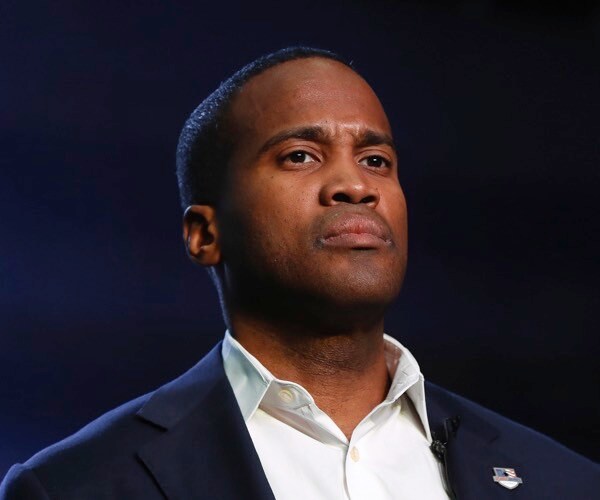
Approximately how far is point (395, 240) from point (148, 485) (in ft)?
2.81

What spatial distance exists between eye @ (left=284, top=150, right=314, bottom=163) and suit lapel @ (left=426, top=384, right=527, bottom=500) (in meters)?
0.73

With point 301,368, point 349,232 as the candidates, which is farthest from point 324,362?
point 349,232

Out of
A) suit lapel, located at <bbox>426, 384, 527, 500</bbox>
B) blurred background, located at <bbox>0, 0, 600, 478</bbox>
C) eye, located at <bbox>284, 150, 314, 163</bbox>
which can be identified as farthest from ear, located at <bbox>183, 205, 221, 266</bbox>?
suit lapel, located at <bbox>426, 384, 527, 500</bbox>

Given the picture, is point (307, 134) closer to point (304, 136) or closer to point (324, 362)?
point (304, 136)

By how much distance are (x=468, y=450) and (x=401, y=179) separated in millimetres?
1276

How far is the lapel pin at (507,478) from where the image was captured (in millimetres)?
2605

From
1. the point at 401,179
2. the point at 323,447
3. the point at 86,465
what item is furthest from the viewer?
the point at 401,179

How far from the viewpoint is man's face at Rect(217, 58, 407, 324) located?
2521 millimetres

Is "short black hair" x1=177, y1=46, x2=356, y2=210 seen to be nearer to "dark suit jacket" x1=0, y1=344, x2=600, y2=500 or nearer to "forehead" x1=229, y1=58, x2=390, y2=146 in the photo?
"forehead" x1=229, y1=58, x2=390, y2=146

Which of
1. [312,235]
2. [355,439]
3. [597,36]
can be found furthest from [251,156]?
[597,36]

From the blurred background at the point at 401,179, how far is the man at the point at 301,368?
560mm

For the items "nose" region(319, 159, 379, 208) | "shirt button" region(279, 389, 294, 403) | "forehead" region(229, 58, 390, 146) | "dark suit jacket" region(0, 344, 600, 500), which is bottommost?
"dark suit jacket" region(0, 344, 600, 500)

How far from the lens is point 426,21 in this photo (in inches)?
150

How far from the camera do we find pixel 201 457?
239 centimetres
